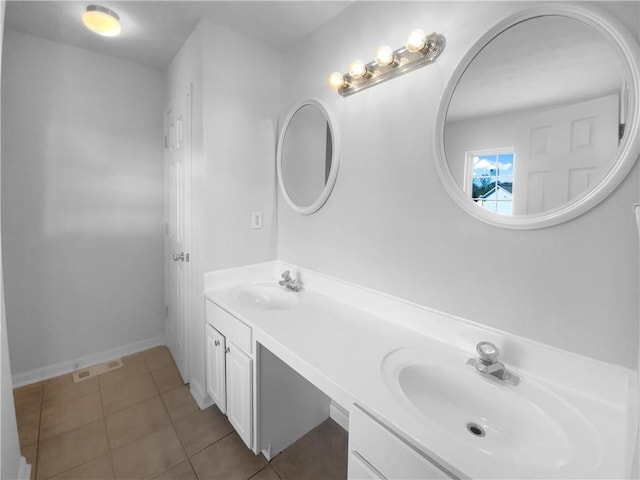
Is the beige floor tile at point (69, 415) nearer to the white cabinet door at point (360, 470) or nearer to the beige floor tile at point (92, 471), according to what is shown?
the beige floor tile at point (92, 471)

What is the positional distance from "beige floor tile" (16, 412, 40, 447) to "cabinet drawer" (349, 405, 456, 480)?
6.14 ft

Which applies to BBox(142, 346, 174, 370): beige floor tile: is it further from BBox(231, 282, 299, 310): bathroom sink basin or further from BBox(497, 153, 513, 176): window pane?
BBox(497, 153, 513, 176): window pane

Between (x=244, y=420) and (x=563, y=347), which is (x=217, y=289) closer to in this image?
(x=244, y=420)

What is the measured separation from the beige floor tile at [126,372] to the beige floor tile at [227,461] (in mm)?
1010

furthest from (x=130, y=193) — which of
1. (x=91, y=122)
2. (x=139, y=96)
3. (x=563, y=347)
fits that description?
(x=563, y=347)

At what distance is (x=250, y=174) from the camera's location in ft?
6.25

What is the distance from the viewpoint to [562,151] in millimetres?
875

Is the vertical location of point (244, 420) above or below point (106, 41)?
below

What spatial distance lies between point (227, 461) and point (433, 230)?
5.07 ft

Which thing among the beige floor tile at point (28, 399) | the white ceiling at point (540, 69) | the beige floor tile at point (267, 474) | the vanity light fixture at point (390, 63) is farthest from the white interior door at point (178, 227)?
the white ceiling at point (540, 69)

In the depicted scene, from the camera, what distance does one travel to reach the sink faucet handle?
3.14 ft

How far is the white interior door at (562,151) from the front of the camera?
2.67 feet

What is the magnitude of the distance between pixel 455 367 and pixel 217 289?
4.53 feet

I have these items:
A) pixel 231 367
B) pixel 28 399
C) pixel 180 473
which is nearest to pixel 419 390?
pixel 231 367
